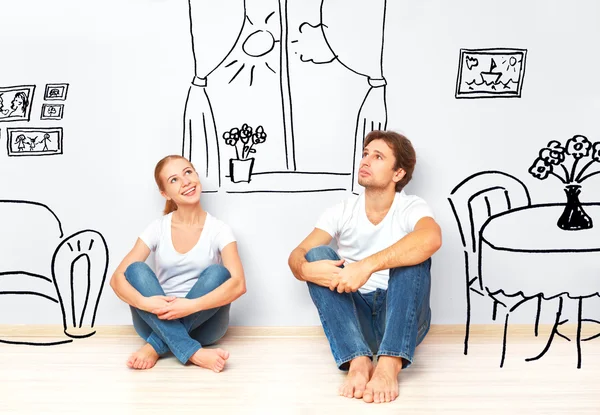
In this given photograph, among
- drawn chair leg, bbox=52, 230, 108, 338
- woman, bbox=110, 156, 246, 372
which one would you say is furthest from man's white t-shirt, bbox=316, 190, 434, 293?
drawn chair leg, bbox=52, 230, 108, 338

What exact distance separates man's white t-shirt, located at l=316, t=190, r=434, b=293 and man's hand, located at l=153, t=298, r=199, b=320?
0.50 meters

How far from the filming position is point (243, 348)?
212 centimetres

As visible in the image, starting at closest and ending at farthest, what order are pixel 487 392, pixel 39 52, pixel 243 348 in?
pixel 487 392 < pixel 243 348 < pixel 39 52

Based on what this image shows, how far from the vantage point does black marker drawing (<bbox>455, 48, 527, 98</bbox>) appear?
2197 mm

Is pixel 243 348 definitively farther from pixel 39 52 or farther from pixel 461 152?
pixel 39 52

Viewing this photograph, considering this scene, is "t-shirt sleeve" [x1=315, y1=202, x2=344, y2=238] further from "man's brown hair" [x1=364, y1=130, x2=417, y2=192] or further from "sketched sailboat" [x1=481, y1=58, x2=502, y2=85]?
"sketched sailboat" [x1=481, y1=58, x2=502, y2=85]

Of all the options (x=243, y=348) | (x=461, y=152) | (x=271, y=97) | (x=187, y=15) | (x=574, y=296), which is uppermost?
(x=187, y=15)

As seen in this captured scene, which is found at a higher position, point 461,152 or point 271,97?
point 271,97

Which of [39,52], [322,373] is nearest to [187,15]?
[39,52]

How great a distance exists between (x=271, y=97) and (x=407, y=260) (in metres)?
0.82

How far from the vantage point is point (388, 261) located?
70.0 inches

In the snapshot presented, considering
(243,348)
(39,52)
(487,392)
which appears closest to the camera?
(487,392)

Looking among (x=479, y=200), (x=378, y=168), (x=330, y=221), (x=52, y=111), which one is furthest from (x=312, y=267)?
(x=52, y=111)

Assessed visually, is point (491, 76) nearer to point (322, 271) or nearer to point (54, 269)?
point (322, 271)
